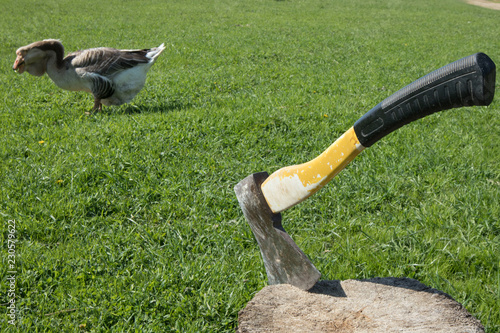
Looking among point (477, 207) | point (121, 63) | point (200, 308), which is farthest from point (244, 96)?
point (200, 308)

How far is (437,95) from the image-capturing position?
1571 mm

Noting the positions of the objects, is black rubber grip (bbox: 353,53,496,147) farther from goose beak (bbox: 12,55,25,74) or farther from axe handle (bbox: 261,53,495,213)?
goose beak (bbox: 12,55,25,74)

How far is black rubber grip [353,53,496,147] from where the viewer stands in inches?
57.5

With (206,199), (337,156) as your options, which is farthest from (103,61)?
(337,156)

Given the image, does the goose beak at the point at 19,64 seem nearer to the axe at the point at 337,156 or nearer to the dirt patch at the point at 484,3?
the axe at the point at 337,156

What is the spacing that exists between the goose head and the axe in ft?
14.4

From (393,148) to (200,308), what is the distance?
3.09 meters

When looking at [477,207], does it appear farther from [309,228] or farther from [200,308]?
[200,308]

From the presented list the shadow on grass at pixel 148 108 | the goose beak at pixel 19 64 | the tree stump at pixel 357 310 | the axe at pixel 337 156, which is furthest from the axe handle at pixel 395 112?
the goose beak at pixel 19 64

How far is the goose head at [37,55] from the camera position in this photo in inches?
212

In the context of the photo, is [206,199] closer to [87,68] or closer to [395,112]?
[395,112]

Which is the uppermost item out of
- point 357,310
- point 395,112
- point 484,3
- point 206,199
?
point 484,3

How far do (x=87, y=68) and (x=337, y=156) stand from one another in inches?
179

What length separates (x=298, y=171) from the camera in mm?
1973
